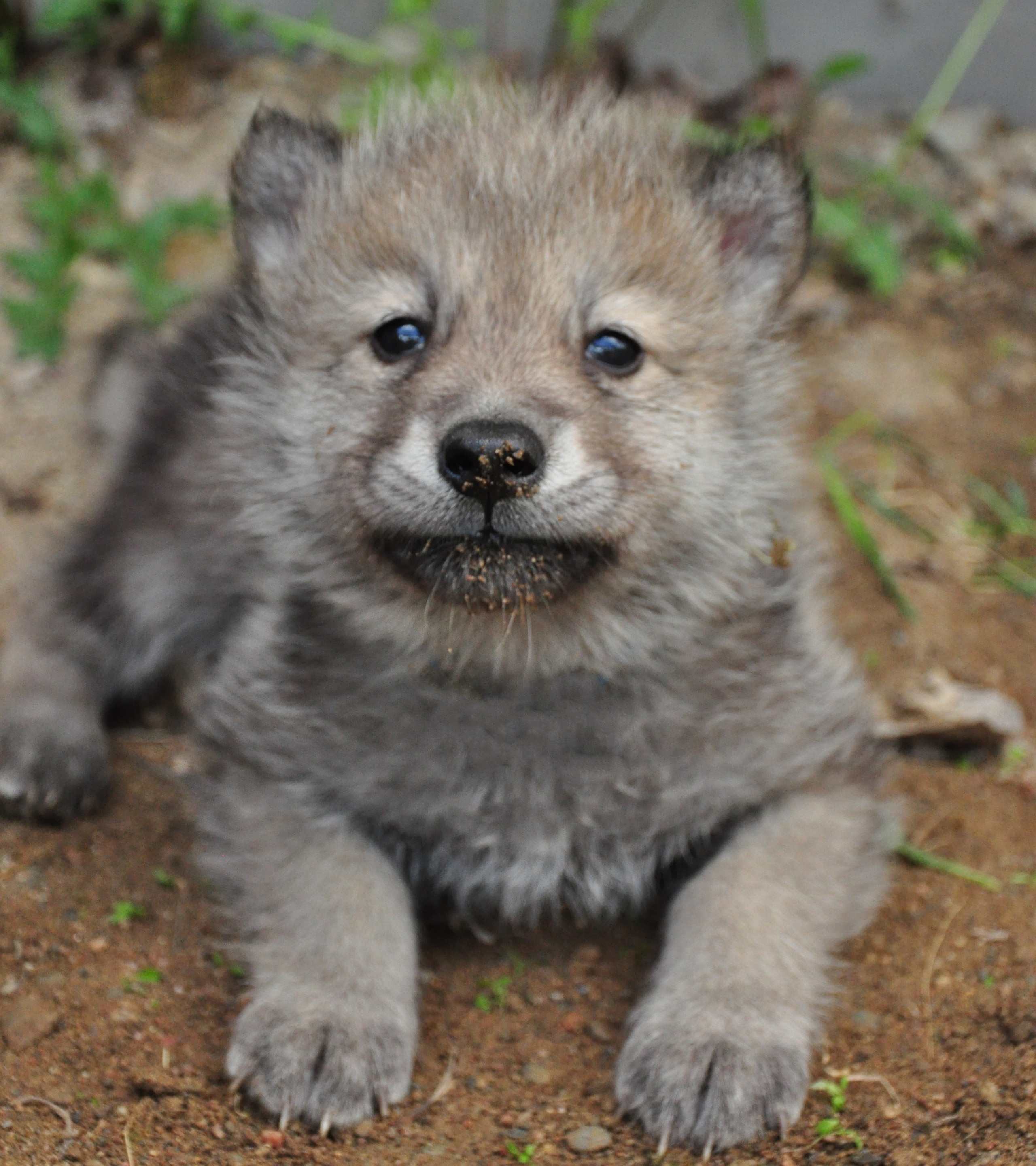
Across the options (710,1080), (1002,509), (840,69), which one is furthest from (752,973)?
(840,69)

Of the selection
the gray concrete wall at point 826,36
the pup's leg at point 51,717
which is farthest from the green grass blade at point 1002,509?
the pup's leg at point 51,717

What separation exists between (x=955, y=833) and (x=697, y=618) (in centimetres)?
108

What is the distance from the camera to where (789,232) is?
3.31m

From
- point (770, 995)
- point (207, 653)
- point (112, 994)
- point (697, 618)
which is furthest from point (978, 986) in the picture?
point (207, 653)

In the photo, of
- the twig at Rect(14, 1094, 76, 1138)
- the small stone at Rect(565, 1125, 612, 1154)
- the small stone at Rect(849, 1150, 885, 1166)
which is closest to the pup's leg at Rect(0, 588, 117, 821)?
the twig at Rect(14, 1094, 76, 1138)

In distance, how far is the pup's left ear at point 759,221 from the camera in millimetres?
3293

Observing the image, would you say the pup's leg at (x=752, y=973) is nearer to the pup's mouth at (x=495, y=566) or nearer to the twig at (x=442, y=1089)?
the twig at (x=442, y=1089)

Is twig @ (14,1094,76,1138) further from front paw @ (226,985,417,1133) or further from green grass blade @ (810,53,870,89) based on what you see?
green grass blade @ (810,53,870,89)

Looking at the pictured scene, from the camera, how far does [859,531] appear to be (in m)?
4.63

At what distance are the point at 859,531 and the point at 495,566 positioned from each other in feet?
7.36

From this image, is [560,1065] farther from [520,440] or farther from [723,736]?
[520,440]

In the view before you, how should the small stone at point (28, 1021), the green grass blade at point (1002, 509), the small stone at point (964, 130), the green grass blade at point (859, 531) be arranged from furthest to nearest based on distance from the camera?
the small stone at point (964, 130), the green grass blade at point (1002, 509), the green grass blade at point (859, 531), the small stone at point (28, 1021)

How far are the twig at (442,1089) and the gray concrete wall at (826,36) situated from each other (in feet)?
14.4

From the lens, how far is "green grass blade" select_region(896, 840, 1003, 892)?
11.4ft
